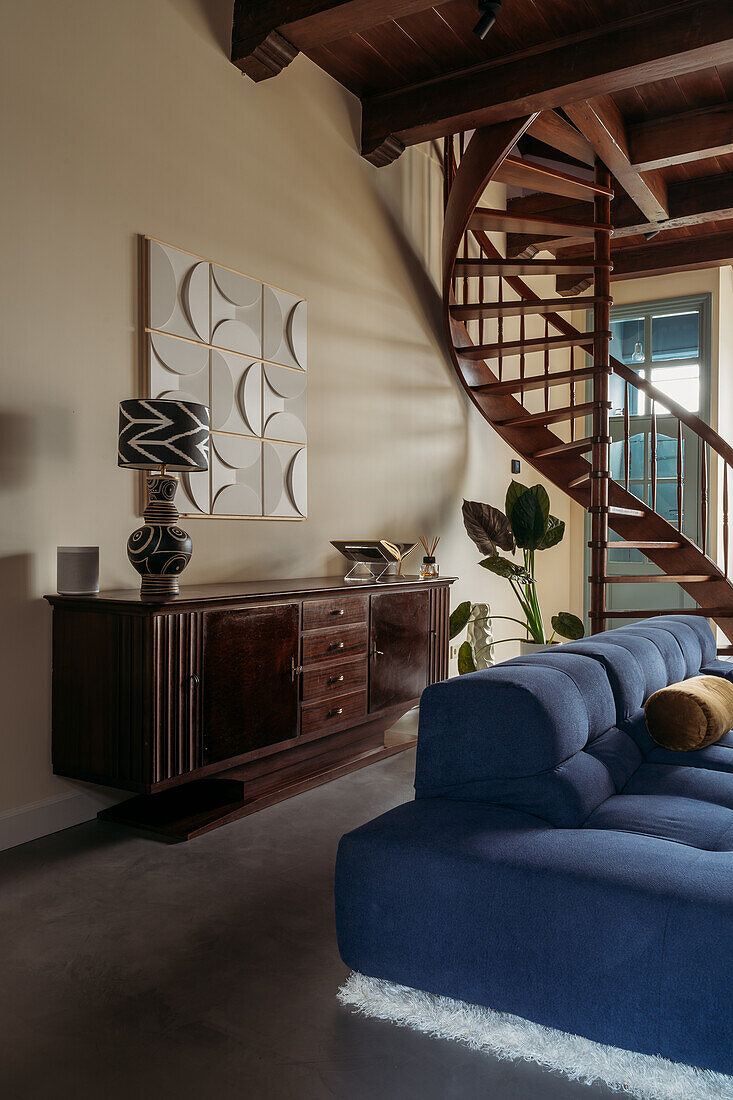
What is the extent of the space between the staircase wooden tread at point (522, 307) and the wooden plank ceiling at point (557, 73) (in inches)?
32.5

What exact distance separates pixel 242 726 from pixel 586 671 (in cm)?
133

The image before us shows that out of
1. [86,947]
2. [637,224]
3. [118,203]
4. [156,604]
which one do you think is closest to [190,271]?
[118,203]

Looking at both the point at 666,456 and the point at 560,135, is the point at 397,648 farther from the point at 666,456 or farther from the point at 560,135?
the point at 666,456

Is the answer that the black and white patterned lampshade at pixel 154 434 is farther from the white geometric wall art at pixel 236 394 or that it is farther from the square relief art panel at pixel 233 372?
the white geometric wall art at pixel 236 394

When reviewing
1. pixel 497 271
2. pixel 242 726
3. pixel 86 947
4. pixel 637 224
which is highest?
pixel 637 224

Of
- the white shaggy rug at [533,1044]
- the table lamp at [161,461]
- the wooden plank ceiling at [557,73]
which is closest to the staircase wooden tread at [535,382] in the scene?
the wooden plank ceiling at [557,73]

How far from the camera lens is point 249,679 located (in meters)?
2.99

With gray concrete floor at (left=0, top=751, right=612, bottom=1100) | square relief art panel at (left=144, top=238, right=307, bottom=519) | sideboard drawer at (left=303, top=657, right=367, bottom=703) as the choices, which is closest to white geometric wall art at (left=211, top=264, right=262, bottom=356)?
square relief art panel at (left=144, top=238, right=307, bottom=519)

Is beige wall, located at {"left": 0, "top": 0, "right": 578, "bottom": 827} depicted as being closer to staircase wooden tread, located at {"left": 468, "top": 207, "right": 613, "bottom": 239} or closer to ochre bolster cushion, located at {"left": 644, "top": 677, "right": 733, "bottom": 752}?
staircase wooden tread, located at {"left": 468, "top": 207, "right": 613, "bottom": 239}

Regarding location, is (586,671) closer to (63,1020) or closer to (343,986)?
(343,986)

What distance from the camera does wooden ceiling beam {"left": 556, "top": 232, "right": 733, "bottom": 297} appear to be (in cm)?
617

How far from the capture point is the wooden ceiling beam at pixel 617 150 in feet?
14.3

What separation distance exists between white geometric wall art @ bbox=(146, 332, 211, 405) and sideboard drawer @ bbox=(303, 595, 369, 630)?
0.99 meters

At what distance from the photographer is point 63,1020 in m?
1.69
